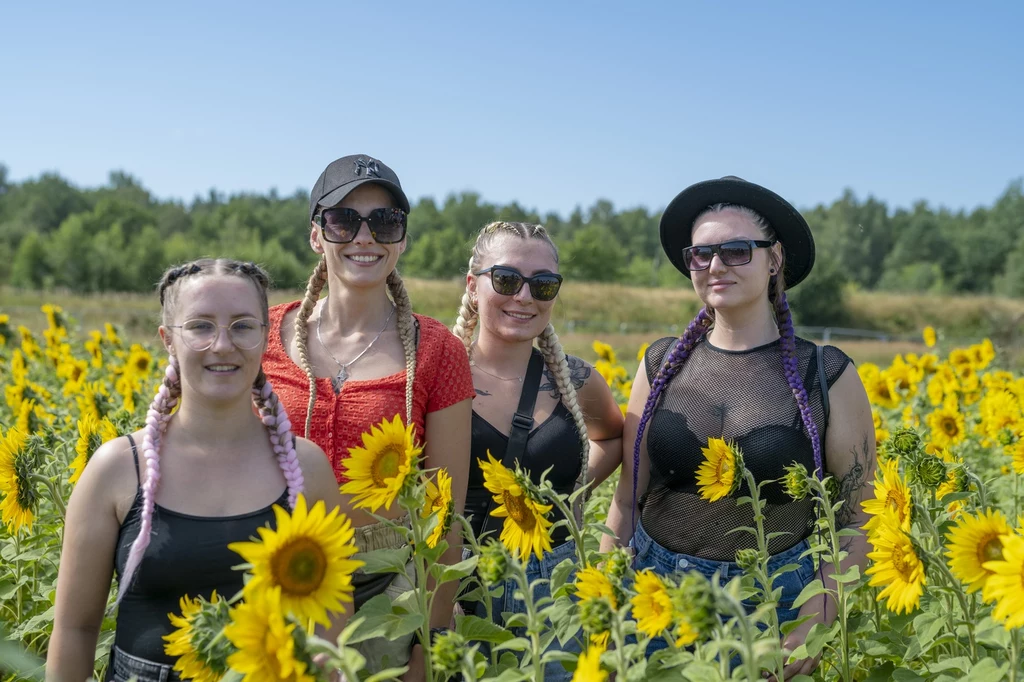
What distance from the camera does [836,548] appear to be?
1.98 meters

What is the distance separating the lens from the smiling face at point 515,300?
2820 mm

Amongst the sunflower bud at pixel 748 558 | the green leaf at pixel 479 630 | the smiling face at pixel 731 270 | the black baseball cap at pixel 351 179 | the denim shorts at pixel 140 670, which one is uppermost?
the black baseball cap at pixel 351 179

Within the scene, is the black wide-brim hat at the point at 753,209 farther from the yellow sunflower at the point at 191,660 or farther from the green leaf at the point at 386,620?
the yellow sunflower at the point at 191,660

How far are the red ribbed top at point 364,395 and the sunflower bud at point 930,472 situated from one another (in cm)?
114

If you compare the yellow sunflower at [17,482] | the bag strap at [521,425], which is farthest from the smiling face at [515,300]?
the yellow sunflower at [17,482]

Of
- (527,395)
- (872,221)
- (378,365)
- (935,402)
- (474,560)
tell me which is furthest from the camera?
(872,221)

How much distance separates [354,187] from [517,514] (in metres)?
1.04

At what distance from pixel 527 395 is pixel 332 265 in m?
0.69

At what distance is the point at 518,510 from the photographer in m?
1.87

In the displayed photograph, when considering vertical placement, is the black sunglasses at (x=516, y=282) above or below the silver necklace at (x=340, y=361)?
above

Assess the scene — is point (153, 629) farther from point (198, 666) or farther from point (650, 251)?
point (650, 251)

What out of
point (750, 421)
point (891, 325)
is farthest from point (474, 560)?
point (891, 325)

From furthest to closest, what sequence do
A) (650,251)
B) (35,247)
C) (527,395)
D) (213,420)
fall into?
(650,251) < (35,247) < (527,395) < (213,420)

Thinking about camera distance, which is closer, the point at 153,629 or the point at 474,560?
the point at 474,560
